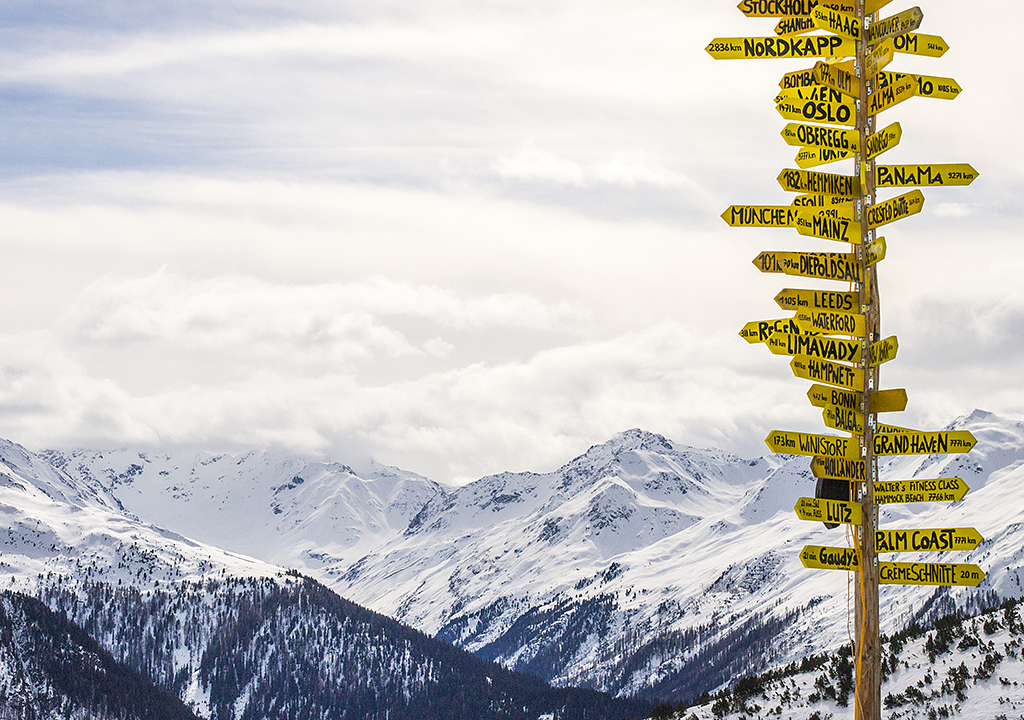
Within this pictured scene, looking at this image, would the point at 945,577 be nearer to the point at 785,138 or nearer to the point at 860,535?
the point at 860,535

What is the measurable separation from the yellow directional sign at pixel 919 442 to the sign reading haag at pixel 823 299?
2.20 metres

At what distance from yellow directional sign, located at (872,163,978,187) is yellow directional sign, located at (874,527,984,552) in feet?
18.3

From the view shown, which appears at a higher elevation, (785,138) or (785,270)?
(785,138)

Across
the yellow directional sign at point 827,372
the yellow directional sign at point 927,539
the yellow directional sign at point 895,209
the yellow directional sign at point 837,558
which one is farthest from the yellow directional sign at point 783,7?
the yellow directional sign at point 837,558

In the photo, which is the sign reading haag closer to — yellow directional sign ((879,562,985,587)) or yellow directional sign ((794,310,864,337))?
yellow directional sign ((794,310,864,337))

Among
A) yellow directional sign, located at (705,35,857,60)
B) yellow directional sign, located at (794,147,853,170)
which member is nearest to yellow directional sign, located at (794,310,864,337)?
yellow directional sign, located at (794,147,853,170)

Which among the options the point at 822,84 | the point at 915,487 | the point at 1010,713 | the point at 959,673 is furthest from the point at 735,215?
the point at 959,673

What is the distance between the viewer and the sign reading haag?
17.7 meters

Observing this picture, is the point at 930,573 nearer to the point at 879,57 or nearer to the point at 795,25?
the point at 879,57

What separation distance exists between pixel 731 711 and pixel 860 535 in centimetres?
2448

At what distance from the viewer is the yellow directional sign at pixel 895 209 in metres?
17.0

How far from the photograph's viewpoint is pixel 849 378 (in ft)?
57.2

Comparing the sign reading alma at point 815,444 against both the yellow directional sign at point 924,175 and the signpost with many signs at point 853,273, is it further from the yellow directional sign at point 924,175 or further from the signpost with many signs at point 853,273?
the yellow directional sign at point 924,175

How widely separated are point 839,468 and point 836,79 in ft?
21.6
